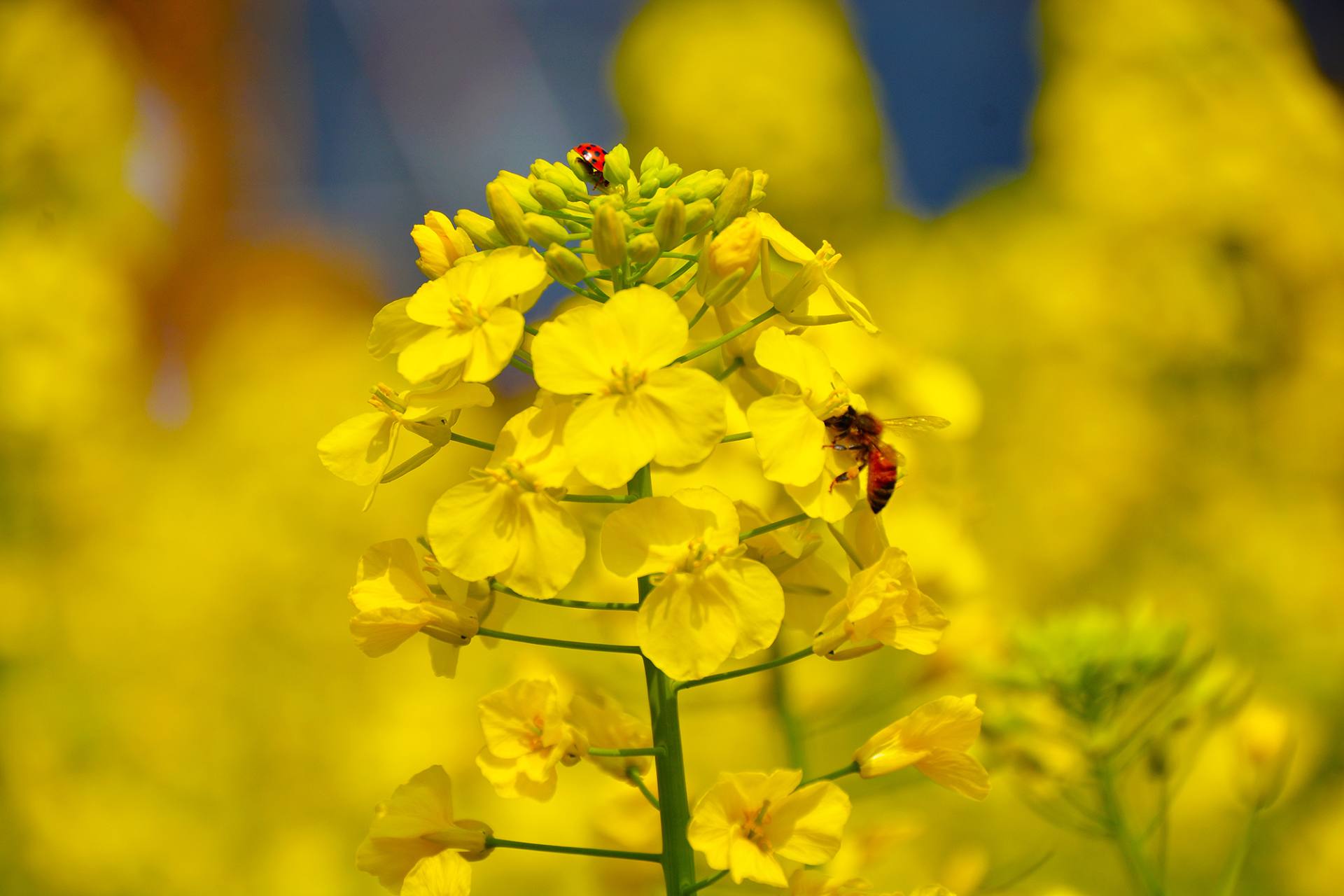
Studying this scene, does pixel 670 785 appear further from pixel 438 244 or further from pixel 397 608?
pixel 438 244

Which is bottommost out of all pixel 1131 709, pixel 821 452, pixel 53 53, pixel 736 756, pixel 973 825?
pixel 973 825

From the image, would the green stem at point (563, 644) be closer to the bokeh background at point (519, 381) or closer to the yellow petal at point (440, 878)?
the yellow petal at point (440, 878)

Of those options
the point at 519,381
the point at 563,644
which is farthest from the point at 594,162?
the point at 519,381

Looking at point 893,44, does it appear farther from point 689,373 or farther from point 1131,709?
point 689,373

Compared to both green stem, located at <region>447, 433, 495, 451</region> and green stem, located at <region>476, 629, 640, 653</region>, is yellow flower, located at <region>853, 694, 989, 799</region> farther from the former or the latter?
green stem, located at <region>447, 433, 495, 451</region>

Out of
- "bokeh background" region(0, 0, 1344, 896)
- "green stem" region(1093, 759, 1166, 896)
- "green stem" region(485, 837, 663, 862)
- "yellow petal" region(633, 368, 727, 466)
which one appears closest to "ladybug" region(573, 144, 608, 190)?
"yellow petal" region(633, 368, 727, 466)

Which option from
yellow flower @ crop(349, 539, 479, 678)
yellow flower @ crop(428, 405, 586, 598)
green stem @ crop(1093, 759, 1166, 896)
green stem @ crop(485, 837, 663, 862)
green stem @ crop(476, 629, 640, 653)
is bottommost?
green stem @ crop(1093, 759, 1166, 896)

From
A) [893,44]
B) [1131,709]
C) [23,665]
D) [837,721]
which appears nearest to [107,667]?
[23,665]
